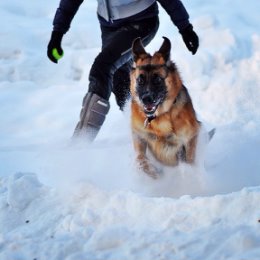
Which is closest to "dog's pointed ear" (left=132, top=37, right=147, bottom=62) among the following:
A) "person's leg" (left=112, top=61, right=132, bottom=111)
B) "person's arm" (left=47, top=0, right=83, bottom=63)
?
"person's leg" (left=112, top=61, right=132, bottom=111)

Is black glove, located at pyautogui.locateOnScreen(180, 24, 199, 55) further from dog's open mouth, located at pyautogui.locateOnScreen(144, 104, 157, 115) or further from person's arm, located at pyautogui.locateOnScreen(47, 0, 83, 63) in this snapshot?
person's arm, located at pyautogui.locateOnScreen(47, 0, 83, 63)

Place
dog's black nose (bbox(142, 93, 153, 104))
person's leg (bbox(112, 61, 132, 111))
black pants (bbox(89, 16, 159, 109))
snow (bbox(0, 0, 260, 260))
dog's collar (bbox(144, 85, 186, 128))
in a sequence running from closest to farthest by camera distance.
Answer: snow (bbox(0, 0, 260, 260)), dog's black nose (bbox(142, 93, 153, 104)), dog's collar (bbox(144, 85, 186, 128)), black pants (bbox(89, 16, 159, 109)), person's leg (bbox(112, 61, 132, 111))

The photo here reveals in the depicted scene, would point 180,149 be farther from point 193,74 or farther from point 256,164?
point 193,74

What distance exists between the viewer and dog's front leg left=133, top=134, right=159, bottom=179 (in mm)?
3875

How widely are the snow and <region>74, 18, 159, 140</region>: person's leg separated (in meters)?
0.28

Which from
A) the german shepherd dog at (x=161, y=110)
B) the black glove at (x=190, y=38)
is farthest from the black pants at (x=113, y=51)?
the black glove at (x=190, y=38)

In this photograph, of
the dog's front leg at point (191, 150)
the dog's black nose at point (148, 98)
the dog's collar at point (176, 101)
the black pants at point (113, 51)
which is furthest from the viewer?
the black pants at point (113, 51)

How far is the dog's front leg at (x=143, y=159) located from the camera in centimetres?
388

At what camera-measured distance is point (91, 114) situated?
3.98 meters

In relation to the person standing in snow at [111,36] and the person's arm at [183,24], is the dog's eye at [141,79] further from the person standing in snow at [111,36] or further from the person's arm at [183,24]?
the person's arm at [183,24]

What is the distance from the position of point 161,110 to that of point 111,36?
81 cm

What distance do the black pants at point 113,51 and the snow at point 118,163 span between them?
0.56 m

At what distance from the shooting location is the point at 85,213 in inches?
109

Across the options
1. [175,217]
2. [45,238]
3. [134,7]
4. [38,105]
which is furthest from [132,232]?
[38,105]
